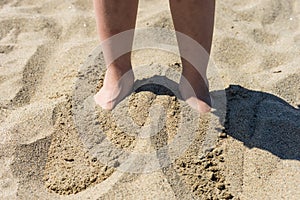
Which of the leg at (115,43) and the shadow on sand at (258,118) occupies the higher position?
the leg at (115,43)

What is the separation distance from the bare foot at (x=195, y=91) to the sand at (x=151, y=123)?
0.12 feet

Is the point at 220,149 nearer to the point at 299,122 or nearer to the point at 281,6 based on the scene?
the point at 299,122

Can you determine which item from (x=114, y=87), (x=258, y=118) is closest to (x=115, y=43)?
(x=114, y=87)

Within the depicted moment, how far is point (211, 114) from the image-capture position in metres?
1.84

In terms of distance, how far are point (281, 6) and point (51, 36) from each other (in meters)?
1.20

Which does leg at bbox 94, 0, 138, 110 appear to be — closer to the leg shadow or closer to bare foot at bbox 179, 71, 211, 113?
bare foot at bbox 179, 71, 211, 113

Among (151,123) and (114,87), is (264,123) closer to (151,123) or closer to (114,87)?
(151,123)

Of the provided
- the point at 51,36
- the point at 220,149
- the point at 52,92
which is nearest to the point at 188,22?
the point at 220,149

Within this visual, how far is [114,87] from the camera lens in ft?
6.27

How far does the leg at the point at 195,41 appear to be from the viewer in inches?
70.1

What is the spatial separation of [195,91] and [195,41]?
0.19 meters

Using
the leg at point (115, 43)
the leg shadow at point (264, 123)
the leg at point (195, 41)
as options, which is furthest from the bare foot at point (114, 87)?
the leg shadow at point (264, 123)

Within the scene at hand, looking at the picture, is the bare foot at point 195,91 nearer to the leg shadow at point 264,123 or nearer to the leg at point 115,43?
the leg shadow at point 264,123

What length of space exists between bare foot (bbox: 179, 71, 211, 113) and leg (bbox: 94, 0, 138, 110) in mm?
209
